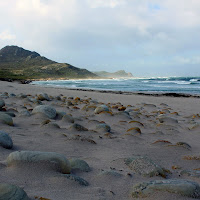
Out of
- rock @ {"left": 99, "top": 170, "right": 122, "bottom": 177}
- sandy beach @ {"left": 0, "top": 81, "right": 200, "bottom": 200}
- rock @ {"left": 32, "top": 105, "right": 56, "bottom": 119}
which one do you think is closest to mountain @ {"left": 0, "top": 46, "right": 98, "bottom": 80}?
rock @ {"left": 32, "top": 105, "right": 56, "bottom": 119}

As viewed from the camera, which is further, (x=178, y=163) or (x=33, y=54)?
(x=33, y=54)

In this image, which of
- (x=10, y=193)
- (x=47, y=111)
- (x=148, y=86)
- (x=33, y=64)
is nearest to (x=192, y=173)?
(x=10, y=193)

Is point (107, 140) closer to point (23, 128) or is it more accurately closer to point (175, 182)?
point (23, 128)

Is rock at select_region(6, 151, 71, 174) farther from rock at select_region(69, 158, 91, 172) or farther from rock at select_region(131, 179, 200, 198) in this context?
rock at select_region(131, 179, 200, 198)

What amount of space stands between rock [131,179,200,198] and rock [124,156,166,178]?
31cm

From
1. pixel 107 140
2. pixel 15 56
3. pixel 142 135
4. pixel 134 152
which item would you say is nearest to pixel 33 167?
pixel 134 152

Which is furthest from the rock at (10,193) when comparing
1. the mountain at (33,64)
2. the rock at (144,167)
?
the mountain at (33,64)

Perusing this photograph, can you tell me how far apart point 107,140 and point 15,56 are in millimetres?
128319

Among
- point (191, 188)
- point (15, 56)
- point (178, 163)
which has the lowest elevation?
point (178, 163)

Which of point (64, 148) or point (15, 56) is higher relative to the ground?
point (15, 56)

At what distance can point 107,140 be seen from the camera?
2.73 m

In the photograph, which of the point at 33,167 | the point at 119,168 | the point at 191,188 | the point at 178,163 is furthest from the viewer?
the point at 178,163

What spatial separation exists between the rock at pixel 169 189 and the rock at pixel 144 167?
12.0 inches

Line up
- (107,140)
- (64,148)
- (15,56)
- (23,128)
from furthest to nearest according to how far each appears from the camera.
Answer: (15,56), (23,128), (107,140), (64,148)
